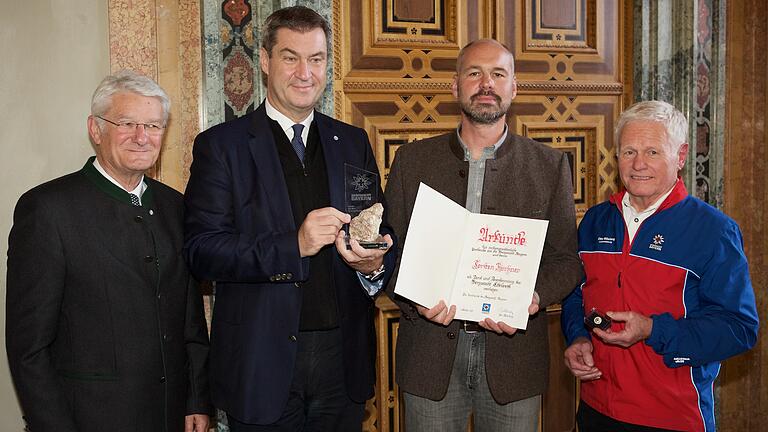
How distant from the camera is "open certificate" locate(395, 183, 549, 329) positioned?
8.05ft

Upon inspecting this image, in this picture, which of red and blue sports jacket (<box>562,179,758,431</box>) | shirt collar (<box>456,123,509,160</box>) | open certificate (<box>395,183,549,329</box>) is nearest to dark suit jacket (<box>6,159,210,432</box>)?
open certificate (<box>395,183,549,329</box>)

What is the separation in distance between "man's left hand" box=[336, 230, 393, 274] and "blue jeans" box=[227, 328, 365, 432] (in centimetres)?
26

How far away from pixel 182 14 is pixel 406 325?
180 centimetres

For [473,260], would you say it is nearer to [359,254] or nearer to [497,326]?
[497,326]

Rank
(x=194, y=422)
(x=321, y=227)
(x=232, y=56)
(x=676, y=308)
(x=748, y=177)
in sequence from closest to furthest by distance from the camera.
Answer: (x=321, y=227), (x=676, y=308), (x=194, y=422), (x=232, y=56), (x=748, y=177)

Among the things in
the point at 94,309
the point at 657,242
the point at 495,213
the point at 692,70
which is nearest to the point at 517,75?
the point at 692,70

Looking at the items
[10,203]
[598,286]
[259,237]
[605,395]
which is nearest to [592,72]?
[598,286]

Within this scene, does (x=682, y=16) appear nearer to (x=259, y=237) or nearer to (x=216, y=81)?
(x=216, y=81)

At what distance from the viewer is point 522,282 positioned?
97.8 inches

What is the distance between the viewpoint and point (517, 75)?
4.14 meters

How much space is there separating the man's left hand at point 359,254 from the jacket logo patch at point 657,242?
35.8 inches

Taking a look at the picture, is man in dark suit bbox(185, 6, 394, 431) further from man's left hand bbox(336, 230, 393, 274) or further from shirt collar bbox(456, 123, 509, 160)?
shirt collar bbox(456, 123, 509, 160)

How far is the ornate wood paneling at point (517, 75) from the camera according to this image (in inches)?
150

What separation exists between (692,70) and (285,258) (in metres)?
3.17
